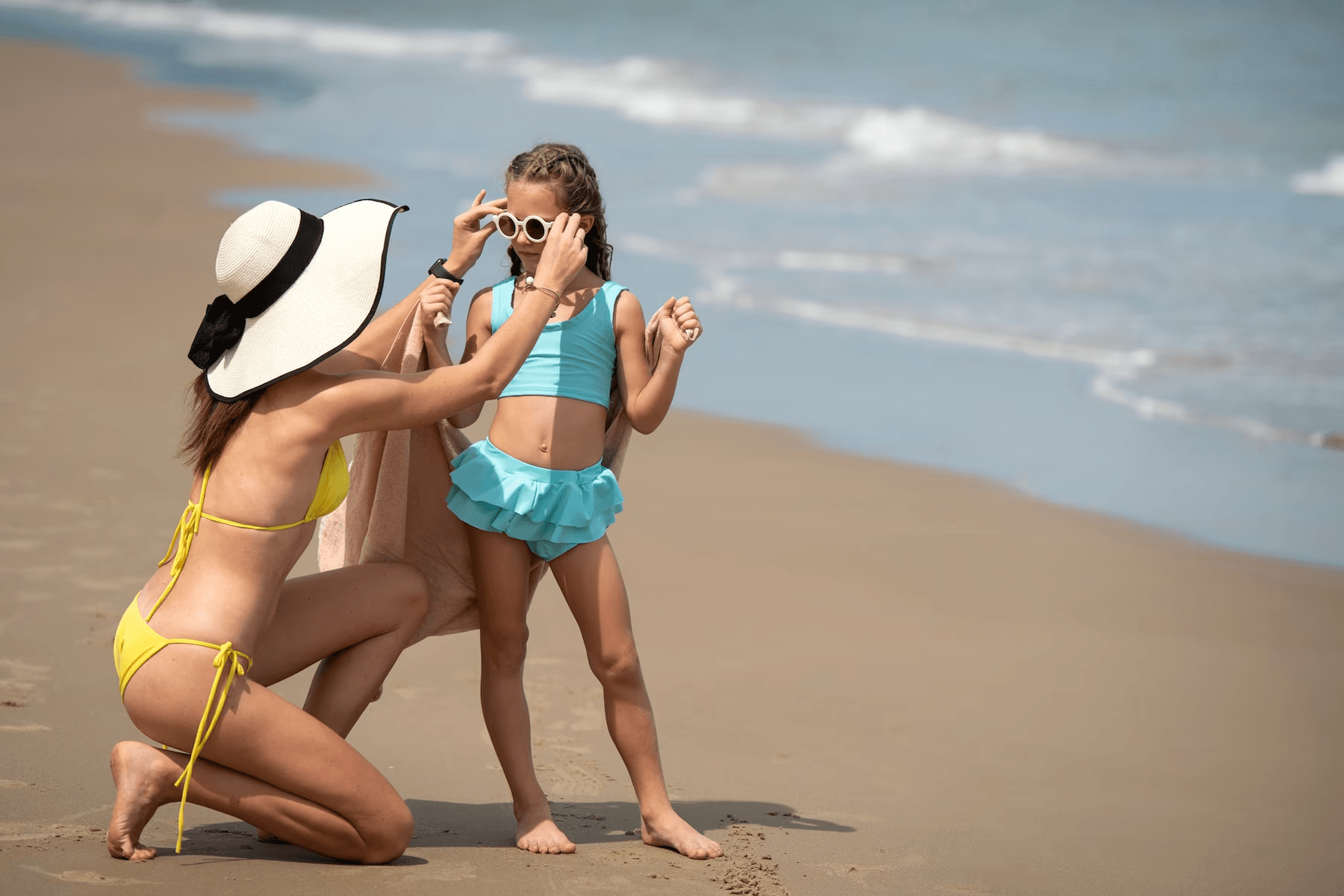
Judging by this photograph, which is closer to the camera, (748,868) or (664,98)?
(748,868)

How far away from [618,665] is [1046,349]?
7.86 m

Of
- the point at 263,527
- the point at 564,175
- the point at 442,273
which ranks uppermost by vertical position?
the point at 564,175

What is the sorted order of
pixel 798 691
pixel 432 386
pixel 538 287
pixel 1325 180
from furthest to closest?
pixel 1325 180 → pixel 798 691 → pixel 538 287 → pixel 432 386

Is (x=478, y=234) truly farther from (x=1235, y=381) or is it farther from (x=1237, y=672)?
(x=1235, y=381)

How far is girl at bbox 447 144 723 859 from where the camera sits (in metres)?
3.69

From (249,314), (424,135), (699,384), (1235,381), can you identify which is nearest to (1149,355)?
(1235,381)

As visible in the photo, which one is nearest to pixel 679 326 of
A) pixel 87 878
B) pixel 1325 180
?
pixel 87 878

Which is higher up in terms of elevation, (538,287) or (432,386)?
(538,287)

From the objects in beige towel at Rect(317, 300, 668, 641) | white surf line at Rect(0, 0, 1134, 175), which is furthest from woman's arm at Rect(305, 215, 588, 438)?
white surf line at Rect(0, 0, 1134, 175)

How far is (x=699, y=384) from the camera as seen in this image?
30.4 feet

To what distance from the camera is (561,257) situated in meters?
3.56

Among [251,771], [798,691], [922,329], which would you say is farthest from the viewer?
[922,329]

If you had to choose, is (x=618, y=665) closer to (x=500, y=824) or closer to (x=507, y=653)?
(x=507, y=653)

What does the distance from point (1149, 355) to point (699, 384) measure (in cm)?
394
